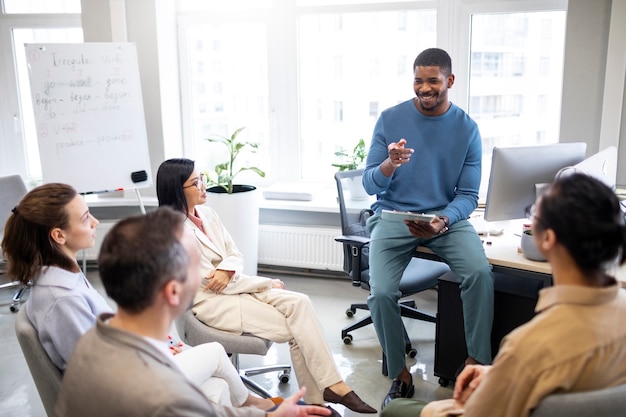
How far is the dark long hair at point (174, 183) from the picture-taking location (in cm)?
237

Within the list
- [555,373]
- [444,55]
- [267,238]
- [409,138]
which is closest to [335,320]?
[267,238]

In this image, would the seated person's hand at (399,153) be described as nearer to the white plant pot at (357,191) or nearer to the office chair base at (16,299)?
the white plant pot at (357,191)

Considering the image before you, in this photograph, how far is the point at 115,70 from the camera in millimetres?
3705

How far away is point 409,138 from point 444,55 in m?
0.40

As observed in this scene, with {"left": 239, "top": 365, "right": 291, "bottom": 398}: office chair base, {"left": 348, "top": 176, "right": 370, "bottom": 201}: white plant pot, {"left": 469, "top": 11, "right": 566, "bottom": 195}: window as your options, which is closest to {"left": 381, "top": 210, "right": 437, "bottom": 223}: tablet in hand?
{"left": 239, "top": 365, "right": 291, "bottom": 398}: office chair base

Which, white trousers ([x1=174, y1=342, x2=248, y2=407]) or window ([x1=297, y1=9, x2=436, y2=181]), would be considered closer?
white trousers ([x1=174, y1=342, x2=248, y2=407])

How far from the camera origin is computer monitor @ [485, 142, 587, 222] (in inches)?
94.0

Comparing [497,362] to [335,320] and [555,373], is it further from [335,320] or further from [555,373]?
[335,320]

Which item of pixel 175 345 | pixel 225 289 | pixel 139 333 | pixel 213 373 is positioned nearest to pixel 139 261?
pixel 139 333

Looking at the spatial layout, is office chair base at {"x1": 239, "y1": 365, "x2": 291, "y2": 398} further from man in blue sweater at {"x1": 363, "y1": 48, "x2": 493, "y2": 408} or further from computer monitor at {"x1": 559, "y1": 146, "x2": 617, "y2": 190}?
computer monitor at {"x1": 559, "y1": 146, "x2": 617, "y2": 190}

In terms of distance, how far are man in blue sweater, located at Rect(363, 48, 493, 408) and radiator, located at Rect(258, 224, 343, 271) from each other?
4.14 feet

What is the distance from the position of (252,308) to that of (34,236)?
90 cm

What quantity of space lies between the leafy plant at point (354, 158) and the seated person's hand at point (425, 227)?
148 cm

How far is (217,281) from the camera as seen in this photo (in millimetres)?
2297
